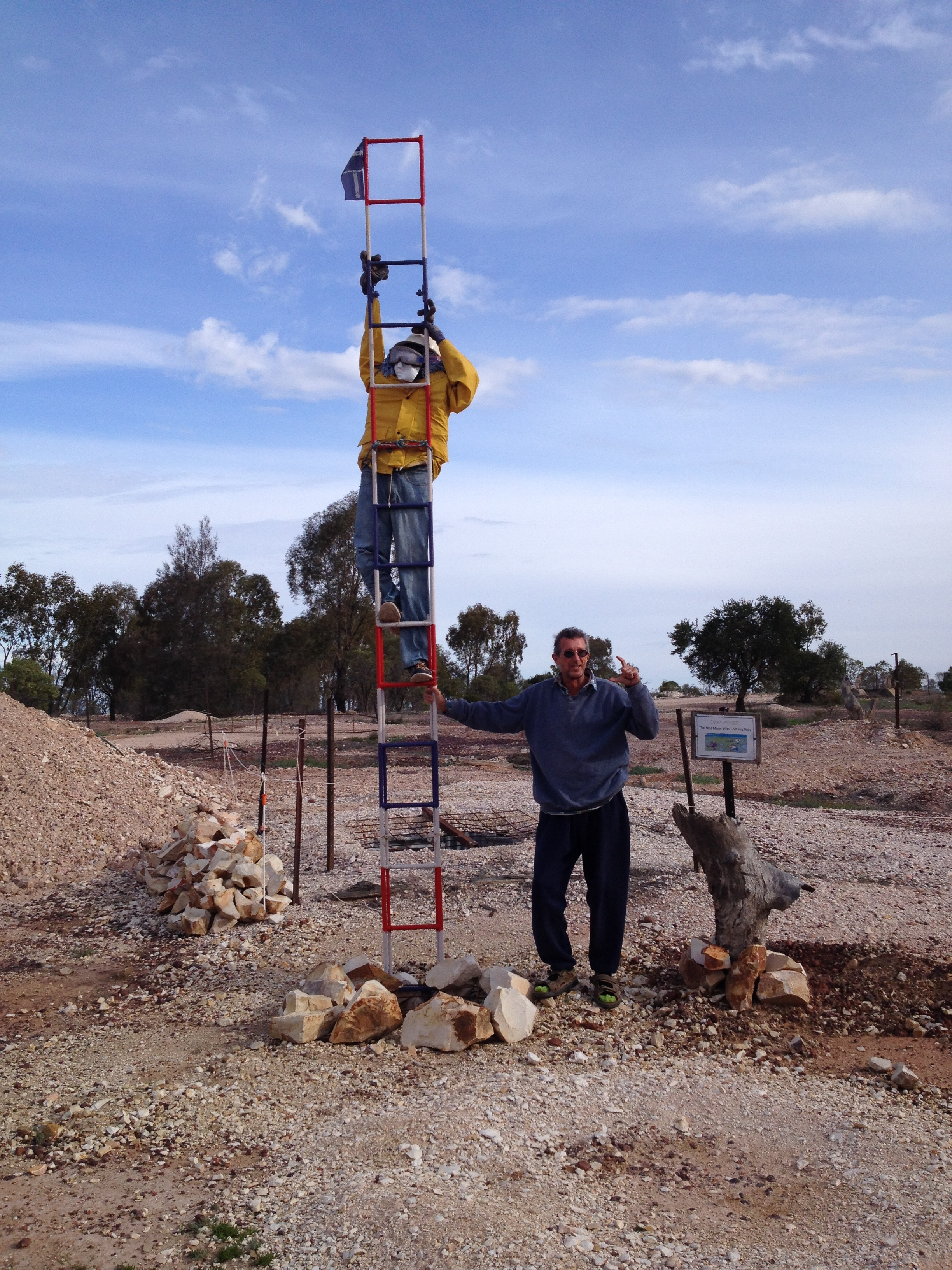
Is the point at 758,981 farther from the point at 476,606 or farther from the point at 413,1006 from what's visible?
the point at 476,606

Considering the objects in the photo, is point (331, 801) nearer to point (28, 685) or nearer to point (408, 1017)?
point (408, 1017)

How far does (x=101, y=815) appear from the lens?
35.1 ft

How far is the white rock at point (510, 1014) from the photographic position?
4.84 meters

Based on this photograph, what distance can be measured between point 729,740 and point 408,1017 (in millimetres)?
2546

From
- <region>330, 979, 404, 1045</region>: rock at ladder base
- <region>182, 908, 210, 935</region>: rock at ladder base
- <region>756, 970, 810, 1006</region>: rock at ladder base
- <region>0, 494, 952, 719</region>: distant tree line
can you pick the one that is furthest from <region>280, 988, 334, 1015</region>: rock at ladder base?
<region>0, 494, 952, 719</region>: distant tree line

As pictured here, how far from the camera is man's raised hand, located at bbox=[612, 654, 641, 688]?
4.96 metres

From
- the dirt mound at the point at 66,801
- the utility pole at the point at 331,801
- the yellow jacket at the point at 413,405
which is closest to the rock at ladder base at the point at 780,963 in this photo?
the yellow jacket at the point at 413,405

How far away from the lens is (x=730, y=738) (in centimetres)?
602

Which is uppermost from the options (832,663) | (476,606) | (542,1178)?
(476,606)

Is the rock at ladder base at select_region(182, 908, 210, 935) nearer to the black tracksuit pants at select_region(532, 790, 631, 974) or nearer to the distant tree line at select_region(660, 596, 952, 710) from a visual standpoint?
the black tracksuit pants at select_region(532, 790, 631, 974)

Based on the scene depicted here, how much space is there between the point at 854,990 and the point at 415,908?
3583mm

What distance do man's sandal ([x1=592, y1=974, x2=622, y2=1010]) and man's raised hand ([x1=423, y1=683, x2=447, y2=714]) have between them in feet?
5.62

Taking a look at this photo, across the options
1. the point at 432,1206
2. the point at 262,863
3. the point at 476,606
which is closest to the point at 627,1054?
the point at 432,1206

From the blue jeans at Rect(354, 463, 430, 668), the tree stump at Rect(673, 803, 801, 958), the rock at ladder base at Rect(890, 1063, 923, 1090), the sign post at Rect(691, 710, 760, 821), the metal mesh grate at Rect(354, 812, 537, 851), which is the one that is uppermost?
the blue jeans at Rect(354, 463, 430, 668)
